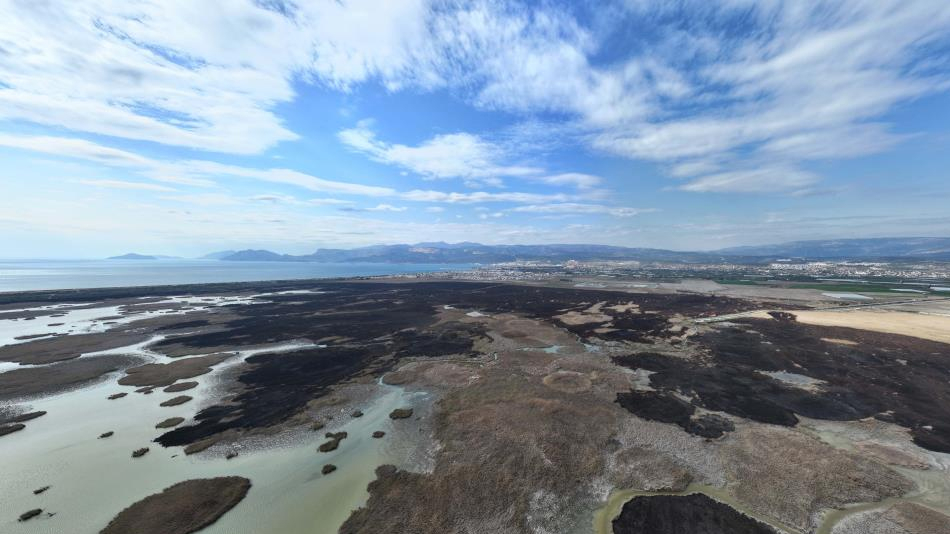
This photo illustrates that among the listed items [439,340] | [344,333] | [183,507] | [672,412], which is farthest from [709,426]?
[344,333]

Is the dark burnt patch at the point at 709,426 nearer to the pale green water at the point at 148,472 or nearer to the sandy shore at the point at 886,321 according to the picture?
the pale green water at the point at 148,472

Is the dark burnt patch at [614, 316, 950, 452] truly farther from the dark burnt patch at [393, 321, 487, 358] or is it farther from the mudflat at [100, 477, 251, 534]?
Answer: the mudflat at [100, 477, 251, 534]

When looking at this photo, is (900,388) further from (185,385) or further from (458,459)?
(185,385)

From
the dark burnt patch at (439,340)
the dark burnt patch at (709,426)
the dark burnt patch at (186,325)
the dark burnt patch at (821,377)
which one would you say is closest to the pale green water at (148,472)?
the dark burnt patch at (439,340)

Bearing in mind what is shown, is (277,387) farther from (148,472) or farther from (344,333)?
(344,333)

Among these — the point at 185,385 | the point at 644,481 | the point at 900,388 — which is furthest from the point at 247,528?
the point at 900,388

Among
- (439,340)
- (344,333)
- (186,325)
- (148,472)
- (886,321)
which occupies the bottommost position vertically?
(148,472)

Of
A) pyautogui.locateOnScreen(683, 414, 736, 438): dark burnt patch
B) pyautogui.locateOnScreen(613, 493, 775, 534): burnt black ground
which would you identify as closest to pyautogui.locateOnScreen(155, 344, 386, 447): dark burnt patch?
pyautogui.locateOnScreen(613, 493, 775, 534): burnt black ground
